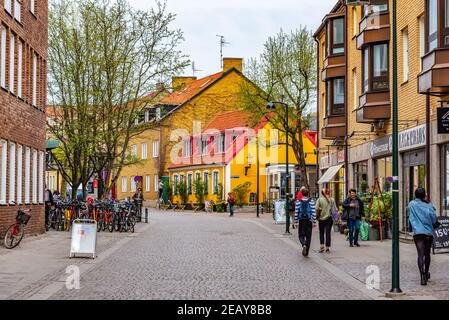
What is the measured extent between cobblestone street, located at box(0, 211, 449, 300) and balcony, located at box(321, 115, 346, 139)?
33.6 ft

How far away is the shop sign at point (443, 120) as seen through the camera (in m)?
21.9

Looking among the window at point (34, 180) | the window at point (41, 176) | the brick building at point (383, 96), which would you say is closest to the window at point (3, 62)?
the window at point (34, 180)

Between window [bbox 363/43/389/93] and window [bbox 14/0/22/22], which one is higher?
window [bbox 14/0/22/22]

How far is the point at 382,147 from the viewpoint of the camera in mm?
31156

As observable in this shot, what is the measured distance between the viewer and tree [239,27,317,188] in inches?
2026

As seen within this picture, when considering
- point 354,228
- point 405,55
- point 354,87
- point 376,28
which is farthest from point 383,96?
point 354,87

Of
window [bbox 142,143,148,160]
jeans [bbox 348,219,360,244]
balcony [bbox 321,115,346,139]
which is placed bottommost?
jeans [bbox 348,219,360,244]

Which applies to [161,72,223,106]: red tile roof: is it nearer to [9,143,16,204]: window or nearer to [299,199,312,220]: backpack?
[9,143,16,204]: window

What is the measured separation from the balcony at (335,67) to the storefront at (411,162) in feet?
33.3

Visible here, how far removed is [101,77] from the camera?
126 feet

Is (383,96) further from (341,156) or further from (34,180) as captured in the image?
(34,180)

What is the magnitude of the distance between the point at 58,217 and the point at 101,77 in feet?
23.4

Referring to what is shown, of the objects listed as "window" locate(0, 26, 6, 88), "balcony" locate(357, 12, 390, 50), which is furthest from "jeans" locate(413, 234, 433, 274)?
"balcony" locate(357, 12, 390, 50)
